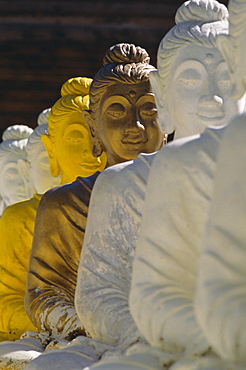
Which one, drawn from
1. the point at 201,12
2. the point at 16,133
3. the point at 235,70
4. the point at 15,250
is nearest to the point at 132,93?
the point at 201,12

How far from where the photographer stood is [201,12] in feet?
17.8

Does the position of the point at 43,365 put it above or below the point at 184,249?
below

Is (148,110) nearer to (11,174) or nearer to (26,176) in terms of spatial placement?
(26,176)

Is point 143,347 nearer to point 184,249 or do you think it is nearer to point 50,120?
point 184,249

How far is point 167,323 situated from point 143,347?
97mm

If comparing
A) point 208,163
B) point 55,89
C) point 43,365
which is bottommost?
point 43,365

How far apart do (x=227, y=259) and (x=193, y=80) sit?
6.59ft

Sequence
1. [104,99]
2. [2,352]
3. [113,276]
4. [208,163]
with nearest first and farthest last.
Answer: [208,163], [113,276], [2,352], [104,99]

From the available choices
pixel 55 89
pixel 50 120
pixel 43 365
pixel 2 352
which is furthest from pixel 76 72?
pixel 43 365

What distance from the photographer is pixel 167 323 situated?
3.55 meters

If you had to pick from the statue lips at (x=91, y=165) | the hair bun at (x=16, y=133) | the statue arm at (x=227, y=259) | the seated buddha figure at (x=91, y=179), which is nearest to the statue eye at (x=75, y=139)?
the statue lips at (x=91, y=165)

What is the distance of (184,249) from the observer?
3695 mm

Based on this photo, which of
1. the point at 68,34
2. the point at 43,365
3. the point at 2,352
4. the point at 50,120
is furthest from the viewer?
the point at 68,34

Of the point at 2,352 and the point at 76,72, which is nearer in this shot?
the point at 2,352
